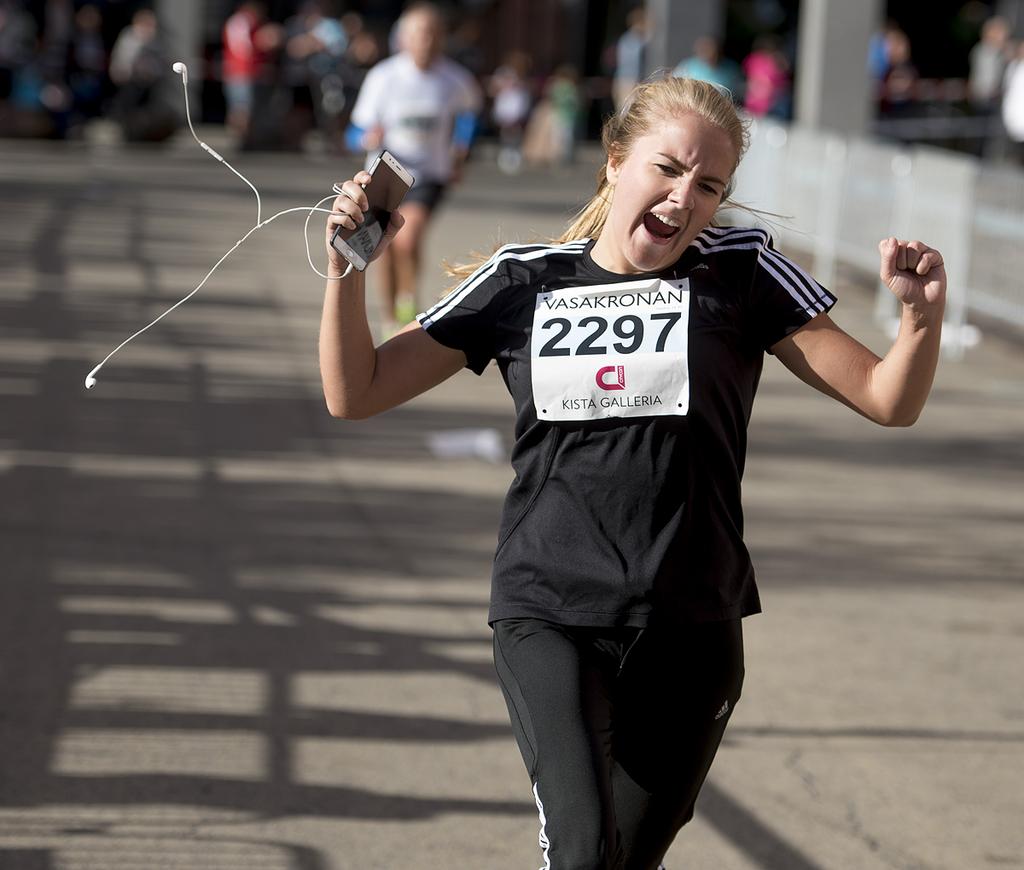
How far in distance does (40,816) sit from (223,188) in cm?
1680

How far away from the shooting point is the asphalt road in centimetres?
476

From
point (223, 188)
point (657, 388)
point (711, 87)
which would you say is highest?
point (711, 87)

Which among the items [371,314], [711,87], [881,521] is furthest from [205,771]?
[371,314]

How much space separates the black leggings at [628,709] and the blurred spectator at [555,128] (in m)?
23.6

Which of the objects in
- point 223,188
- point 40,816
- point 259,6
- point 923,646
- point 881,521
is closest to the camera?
point 40,816

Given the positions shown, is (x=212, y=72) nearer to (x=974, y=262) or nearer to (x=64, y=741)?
(x=974, y=262)

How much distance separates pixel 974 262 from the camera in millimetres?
12430

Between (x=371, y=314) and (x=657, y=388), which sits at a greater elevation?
(x=657, y=388)

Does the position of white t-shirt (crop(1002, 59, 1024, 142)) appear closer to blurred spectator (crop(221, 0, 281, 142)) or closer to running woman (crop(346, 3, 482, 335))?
blurred spectator (crop(221, 0, 281, 142))

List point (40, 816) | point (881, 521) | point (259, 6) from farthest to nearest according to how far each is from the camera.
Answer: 1. point (259, 6)
2. point (881, 521)
3. point (40, 816)

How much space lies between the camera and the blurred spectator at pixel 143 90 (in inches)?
969

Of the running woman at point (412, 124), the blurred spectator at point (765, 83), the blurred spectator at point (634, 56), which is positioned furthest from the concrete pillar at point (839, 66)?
the blurred spectator at point (634, 56)

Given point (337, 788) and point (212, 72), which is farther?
point (212, 72)

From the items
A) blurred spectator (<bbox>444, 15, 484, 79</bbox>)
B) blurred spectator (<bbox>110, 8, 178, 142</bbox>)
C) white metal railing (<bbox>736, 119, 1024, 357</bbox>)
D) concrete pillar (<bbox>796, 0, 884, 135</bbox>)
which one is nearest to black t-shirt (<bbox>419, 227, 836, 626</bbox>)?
white metal railing (<bbox>736, 119, 1024, 357</bbox>)
